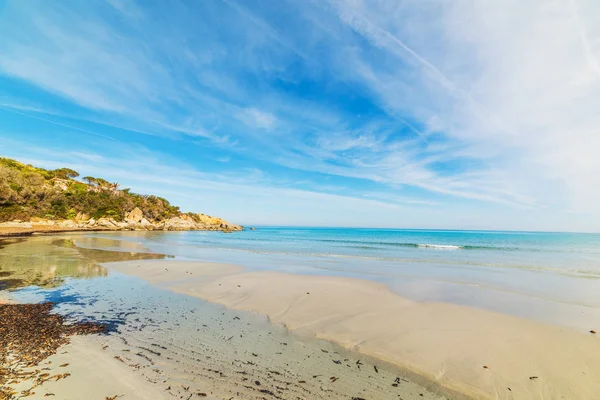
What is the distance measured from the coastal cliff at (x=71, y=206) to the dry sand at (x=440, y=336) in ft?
159

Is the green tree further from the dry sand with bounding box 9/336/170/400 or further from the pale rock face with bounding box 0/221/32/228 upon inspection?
the dry sand with bounding box 9/336/170/400

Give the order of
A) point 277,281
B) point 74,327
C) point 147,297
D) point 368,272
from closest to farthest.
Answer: point 74,327, point 147,297, point 277,281, point 368,272

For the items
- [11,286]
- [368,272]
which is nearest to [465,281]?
[368,272]

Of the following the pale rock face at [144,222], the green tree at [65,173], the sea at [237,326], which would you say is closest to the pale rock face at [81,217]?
the pale rock face at [144,222]

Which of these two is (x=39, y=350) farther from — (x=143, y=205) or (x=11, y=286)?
(x=143, y=205)

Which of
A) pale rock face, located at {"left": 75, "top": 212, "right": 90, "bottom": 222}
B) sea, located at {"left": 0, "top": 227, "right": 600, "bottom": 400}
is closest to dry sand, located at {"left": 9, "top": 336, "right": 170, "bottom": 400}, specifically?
sea, located at {"left": 0, "top": 227, "right": 600, "bottom": 400}

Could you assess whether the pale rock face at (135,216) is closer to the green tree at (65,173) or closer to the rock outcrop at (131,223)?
the rock outcrop at (131,223)

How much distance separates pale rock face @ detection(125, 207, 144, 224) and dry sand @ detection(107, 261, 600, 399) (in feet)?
251

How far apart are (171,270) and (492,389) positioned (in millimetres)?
14850

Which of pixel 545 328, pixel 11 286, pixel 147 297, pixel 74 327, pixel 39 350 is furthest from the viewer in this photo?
pixel 11 286

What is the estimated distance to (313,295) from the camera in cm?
1016

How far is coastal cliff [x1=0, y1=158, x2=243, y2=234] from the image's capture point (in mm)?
44406

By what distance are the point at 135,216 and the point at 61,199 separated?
68.0 ft

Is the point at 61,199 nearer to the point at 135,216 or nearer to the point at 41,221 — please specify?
the point at 41,221
